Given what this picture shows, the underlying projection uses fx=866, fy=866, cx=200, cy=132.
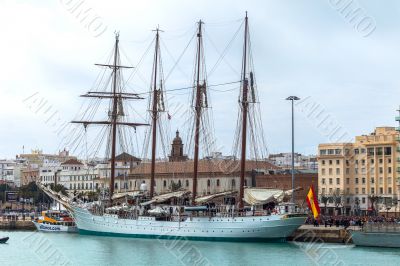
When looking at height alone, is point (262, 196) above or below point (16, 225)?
above

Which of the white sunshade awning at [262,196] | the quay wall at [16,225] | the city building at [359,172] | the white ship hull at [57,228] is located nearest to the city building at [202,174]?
the city building at [359,172]

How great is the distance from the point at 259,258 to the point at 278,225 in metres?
15.6

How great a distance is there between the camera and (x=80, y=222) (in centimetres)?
10562

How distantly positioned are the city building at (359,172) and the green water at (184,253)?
2094 inches

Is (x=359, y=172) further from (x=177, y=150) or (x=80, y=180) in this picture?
(x=80, y=180)

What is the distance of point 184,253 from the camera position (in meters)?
72.4

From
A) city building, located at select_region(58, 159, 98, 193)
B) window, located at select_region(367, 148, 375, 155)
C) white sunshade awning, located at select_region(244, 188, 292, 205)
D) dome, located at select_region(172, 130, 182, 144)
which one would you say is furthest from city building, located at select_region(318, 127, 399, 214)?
city building, located at select_region(58, 159, 98, 193)

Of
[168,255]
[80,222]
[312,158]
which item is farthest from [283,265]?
[312,158]

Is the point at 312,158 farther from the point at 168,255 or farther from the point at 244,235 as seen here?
the point at 168,255

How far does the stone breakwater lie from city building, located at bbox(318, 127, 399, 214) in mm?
45208

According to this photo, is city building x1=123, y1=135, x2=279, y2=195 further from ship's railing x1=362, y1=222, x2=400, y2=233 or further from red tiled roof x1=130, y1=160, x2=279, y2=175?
ship's railing x1=362, y1=222, x2=400, y2=233

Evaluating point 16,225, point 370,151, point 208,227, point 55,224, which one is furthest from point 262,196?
point 370,151

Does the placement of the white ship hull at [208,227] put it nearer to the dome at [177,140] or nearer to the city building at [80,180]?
the dome at [177,140]

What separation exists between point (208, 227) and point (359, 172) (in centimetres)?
5623
